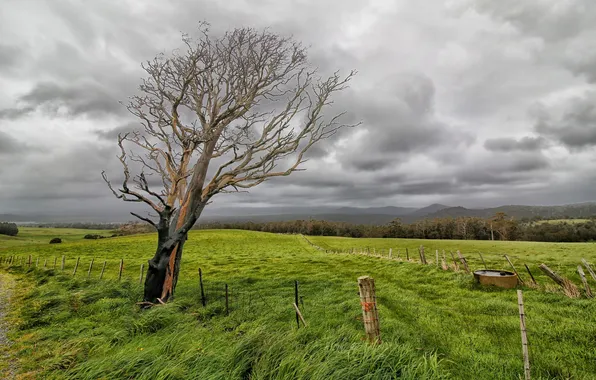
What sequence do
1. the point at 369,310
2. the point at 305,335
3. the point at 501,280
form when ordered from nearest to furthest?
the point at 369,310 → the point at 305,335 → the point at 501,280

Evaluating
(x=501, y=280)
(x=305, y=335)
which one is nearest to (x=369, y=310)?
(x=305, y=335)

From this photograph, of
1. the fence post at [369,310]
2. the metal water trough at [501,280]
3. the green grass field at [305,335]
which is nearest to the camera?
the green grass field at [305,335]

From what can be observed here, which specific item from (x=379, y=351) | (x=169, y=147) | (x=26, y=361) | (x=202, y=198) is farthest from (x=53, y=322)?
(x=379, y=351)

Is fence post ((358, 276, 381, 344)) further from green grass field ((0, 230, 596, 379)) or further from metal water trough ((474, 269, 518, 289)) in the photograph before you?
metal water trough ((474, 269, 518, 289))

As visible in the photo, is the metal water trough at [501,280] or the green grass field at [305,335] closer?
the green grass field at [305,335]

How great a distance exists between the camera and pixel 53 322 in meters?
9.73

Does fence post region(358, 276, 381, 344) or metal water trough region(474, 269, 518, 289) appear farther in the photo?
metal water trough region(474, 269, 518, 289)

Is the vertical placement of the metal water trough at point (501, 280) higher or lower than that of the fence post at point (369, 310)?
lower

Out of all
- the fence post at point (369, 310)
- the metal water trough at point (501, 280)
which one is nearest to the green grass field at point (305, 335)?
the fence post at point (369, 310)

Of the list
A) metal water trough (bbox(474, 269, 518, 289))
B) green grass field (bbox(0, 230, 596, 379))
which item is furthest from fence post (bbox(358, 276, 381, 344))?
metal water trough (bbox(474, 269, 518, 289))

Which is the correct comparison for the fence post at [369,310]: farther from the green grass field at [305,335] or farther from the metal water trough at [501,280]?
the metal water trough at [501,280]

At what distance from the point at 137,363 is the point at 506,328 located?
32.6ft

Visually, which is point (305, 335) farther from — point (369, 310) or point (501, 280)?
point (501, 280)

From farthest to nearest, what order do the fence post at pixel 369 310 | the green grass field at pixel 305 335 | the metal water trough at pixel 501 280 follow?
1. the metal water trough at pixel 501 280
2. the fence post at pixel 369 310
3. the green grass field at pixel 305 335
